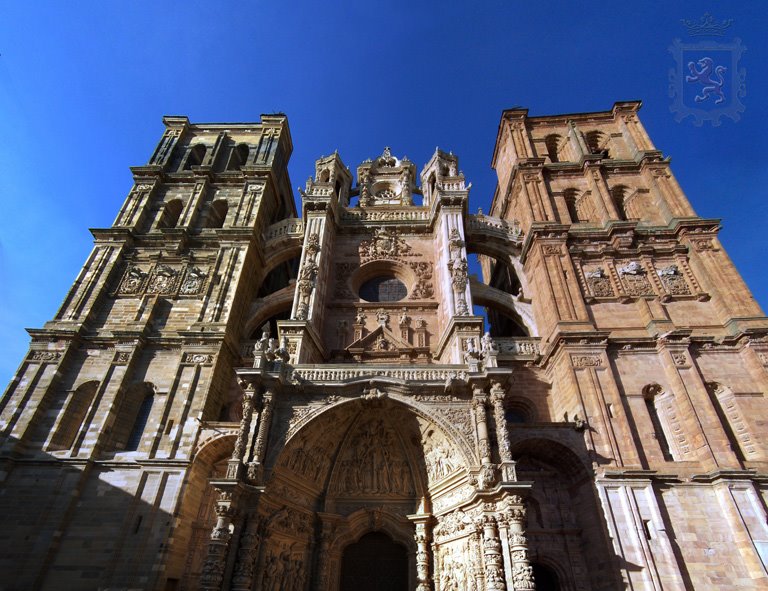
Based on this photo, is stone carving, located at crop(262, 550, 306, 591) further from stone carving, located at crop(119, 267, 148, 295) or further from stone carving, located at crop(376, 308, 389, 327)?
stone carving, located at crop(119, 267, 148, 295)

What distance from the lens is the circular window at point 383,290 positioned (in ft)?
69.2

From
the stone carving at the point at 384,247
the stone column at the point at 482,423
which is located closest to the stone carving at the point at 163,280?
the stone carving at the point at 384,247

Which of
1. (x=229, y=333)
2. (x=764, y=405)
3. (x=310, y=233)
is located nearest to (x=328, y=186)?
(x=310, y=233)

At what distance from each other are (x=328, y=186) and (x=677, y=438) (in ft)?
60.2

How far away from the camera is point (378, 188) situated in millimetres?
26547

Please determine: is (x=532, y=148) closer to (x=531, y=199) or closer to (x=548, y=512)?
(x=531, y=199)

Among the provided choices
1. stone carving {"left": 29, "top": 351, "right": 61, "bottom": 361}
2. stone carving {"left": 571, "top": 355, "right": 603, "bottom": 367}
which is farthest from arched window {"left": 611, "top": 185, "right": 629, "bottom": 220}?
stone carving {"left": 29, "top": 351, "right": 61, "bottom": 361}

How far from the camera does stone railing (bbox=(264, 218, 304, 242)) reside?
22672 millimetres

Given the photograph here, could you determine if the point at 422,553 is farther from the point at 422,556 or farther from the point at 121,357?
the point at 121,357

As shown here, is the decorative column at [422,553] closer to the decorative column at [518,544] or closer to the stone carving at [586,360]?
the decorative column at [518,544]

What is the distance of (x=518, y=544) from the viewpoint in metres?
10.7

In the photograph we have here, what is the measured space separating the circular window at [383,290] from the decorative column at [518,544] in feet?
36.7

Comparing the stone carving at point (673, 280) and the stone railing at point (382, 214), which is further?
the stone railing at point (382, 214)

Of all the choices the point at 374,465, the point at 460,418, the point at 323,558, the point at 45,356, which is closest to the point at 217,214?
the point at 45,356
